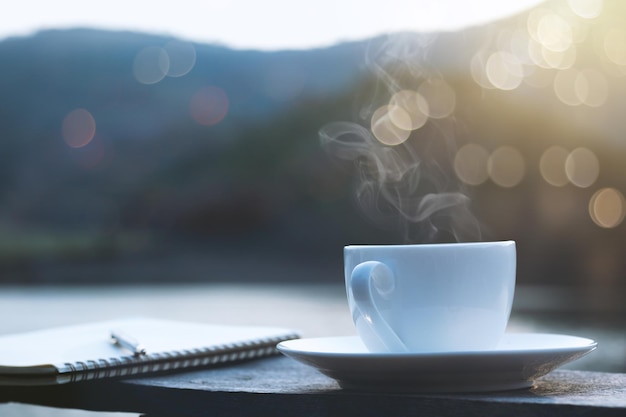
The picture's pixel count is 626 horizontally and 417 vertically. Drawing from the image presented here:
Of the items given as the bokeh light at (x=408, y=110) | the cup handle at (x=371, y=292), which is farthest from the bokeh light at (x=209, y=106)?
the cup handle at (x=371, y=292)

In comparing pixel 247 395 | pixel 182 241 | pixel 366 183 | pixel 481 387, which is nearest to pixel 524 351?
pixel 481 387

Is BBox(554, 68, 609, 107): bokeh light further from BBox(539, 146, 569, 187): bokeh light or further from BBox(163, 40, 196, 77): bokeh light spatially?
BBox(163, 40, 196, 77): bokeh light

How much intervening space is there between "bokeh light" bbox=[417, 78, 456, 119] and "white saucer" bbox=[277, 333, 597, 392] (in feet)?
3.29

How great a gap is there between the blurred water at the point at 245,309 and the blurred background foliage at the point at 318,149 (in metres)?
0.12

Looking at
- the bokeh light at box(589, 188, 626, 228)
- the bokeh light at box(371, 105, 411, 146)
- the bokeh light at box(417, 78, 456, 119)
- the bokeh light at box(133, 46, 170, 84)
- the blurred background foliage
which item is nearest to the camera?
the bokeh light at box(371, 105, 411, 146)

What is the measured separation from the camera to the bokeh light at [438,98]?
1.52 m

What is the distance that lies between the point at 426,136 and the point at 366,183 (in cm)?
59

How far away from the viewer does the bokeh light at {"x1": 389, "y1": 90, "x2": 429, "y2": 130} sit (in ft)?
3.80

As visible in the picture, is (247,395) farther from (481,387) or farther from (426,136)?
(426,136)

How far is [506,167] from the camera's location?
2227 mm

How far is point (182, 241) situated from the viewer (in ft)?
8.24

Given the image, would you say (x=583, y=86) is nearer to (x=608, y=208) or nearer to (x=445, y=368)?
(x=608, y=208)

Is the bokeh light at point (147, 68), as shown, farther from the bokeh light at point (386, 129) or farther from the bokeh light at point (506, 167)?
the bokeh light at point (386, 129)

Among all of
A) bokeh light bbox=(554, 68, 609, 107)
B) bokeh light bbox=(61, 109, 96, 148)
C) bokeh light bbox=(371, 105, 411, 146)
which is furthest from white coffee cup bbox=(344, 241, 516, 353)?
bokeh light bbox=(61, 109, 96, 148)
